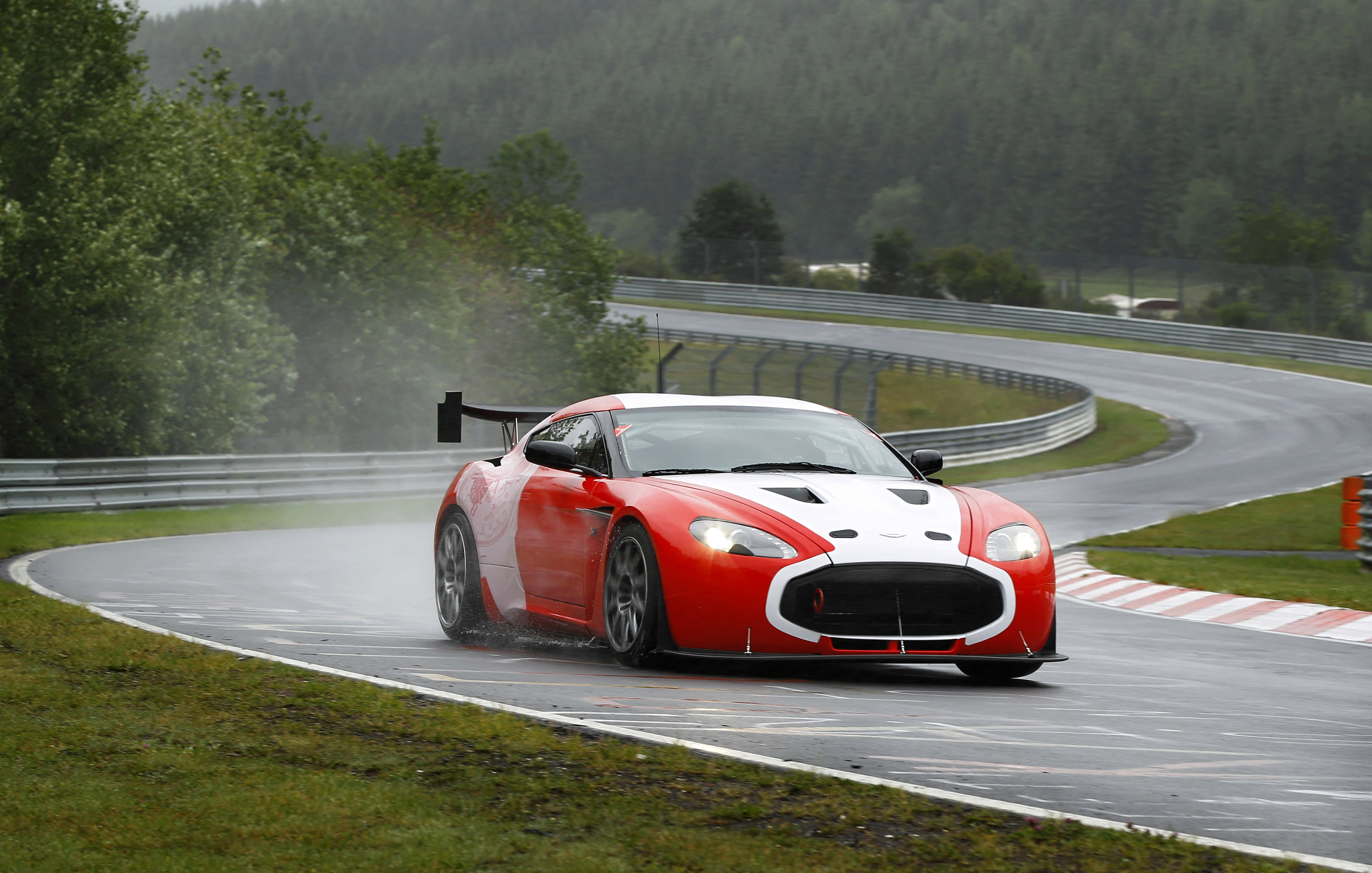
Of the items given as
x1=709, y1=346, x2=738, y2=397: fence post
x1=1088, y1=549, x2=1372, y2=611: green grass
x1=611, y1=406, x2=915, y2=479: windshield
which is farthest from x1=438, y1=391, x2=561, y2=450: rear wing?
x1=709, y1=346, x2=738, y2=397: fence post

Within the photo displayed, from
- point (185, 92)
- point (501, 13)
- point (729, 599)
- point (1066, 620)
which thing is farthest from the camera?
point (501, 13)

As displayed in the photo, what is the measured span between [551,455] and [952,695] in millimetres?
2415

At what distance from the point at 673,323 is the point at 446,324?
21.0 m

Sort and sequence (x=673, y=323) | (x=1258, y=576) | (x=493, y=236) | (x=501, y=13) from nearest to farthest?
1. (x=1258, y=576)
2. (x=493, y=236)
3. (x=673, y=323)
4. (x=501, y=13)

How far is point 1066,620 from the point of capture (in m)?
11.3

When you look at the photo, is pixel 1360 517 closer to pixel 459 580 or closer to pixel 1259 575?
pixel 1259 575

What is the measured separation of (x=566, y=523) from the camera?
7.89m

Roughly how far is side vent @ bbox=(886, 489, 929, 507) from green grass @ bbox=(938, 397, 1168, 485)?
21979 mm

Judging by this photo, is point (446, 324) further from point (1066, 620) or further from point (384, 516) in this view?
point (1066, 620)

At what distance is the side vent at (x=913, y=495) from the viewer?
23.7 ft

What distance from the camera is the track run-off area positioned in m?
4.58

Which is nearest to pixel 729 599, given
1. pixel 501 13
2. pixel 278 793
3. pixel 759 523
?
pixel 759 523

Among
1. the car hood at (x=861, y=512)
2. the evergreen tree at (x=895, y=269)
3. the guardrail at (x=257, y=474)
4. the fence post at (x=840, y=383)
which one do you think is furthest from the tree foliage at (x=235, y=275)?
the evergreen tree at (x=895, y=269)

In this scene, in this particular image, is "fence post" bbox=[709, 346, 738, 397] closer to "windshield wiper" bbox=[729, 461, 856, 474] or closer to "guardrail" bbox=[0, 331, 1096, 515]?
"guardrail" bbox=[0, 331, 1096, 515]
